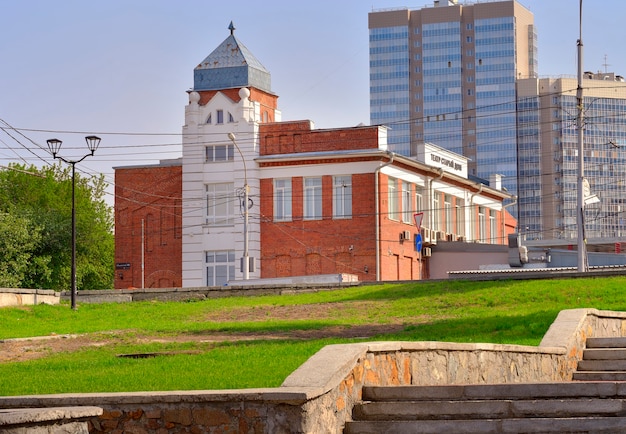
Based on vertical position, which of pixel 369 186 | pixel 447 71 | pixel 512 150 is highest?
pixel 447 71

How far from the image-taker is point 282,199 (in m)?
60.4

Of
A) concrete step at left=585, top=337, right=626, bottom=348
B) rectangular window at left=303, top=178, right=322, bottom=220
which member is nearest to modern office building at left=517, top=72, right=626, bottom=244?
rectangular window at left=303, top=178, right=322, bottom=220

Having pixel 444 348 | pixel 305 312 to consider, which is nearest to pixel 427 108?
pixel 305 312

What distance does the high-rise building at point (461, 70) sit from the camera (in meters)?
187

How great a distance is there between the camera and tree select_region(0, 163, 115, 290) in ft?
244

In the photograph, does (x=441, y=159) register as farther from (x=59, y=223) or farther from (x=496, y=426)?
(x=496, y=426)

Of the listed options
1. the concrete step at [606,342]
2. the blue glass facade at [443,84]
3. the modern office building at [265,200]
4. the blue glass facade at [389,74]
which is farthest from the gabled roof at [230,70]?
the blue glass facade at [389,74]

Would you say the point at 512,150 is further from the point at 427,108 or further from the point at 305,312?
the point at 305,312

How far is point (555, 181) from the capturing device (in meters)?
189

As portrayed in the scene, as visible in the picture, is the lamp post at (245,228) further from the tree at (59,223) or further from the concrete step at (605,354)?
the concrete step at (605,354)

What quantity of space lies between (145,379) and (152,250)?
49722mm

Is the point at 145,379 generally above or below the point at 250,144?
below

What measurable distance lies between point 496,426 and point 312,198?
48.0 metres

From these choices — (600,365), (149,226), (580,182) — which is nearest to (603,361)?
(600,365)
